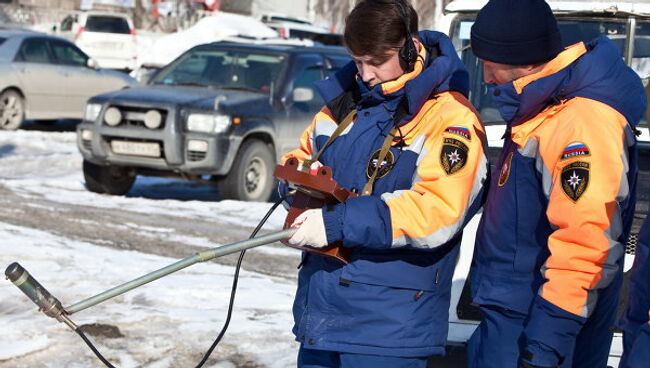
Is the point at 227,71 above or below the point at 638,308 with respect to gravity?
below

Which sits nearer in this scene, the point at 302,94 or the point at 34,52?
the point at 302,94

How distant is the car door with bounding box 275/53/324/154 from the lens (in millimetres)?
11820

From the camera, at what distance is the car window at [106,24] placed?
98.0 feet

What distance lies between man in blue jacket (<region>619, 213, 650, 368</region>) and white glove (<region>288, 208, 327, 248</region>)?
2.85ft

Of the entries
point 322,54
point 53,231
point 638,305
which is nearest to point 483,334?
point 638,305

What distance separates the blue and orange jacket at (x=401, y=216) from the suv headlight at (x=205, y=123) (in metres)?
7.55

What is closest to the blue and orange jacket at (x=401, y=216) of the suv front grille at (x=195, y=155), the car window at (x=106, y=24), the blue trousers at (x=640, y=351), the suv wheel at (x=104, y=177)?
the blue trousers at (x=640, y=351)

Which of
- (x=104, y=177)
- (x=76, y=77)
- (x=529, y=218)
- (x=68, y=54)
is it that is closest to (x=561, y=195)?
(x=529, y=218)

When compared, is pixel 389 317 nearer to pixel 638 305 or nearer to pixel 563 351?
pixel 563 351

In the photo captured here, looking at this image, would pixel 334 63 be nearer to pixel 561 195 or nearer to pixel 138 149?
pixel 138 149

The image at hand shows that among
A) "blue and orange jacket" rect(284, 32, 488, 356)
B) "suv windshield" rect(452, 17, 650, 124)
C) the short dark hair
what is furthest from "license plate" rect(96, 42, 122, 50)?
the short dark hair

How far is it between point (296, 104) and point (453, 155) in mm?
8868

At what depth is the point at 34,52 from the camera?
57.1 feet

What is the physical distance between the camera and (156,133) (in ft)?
36.2
